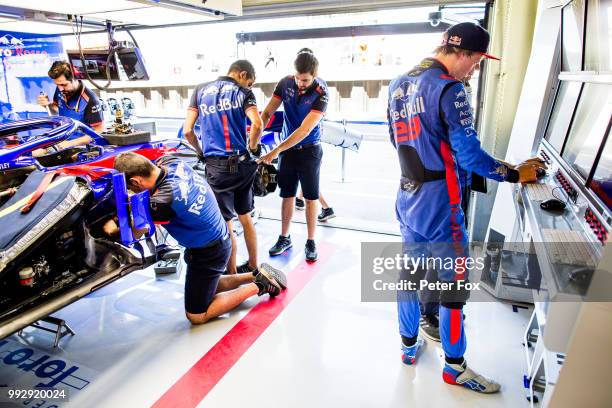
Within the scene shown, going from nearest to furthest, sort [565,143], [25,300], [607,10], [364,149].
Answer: [607,10]
[25,300]
[565,143]
[364,149]

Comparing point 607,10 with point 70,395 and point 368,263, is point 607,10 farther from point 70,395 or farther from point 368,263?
point 70,395

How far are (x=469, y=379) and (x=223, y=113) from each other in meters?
2.27

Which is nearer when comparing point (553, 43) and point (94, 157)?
point (553, 43)

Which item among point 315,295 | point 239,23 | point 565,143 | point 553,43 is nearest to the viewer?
point 565,143

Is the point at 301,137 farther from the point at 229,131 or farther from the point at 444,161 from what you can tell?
the point at 444,161

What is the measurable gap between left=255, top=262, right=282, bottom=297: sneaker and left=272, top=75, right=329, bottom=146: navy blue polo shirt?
112cm

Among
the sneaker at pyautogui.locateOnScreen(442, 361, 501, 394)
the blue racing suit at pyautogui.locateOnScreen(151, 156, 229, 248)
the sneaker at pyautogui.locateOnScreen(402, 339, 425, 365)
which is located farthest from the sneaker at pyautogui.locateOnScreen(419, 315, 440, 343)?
the blue racing suit at pyautogui.locateOnScreen(151, 156, 229, 248)

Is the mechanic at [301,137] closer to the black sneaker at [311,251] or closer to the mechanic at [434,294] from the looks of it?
the black sneaker at [311,251]

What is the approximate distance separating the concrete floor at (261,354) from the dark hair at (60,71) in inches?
84.9

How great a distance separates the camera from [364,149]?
28.1 ft

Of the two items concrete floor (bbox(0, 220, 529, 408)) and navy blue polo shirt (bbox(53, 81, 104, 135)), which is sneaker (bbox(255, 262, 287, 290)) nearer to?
concrete floor (bbox(0, 220, 529, 408))

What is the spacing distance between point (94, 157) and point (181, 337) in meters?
1.59

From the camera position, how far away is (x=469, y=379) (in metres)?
1.98

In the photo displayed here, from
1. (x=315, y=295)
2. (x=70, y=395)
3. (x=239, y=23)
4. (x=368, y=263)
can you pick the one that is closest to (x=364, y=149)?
(x=239, y=23)
